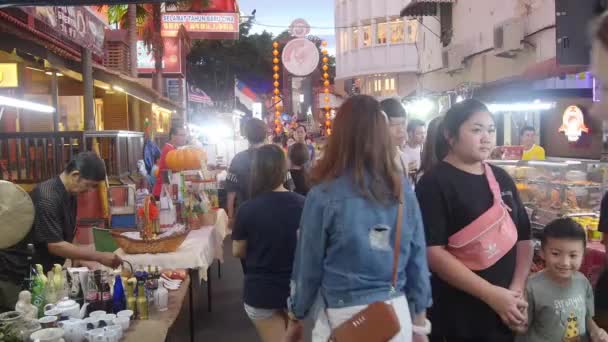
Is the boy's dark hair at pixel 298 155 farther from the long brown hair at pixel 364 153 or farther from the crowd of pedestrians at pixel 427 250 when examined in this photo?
the long brown hair at pixel 364 153

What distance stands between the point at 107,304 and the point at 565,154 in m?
14.2

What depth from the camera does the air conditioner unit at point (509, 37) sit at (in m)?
12.8

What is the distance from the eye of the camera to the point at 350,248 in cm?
254

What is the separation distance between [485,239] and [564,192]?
3.54 meters

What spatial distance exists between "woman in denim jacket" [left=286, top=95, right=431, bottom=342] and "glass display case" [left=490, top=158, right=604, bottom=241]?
327cm

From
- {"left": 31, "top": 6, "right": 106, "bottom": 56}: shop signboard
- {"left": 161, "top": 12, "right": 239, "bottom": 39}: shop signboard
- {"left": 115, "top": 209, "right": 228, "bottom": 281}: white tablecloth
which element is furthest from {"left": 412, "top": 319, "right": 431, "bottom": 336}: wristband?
{"left": 161, "top": 12, "right": 239, "bottom": 39}: shop signboard

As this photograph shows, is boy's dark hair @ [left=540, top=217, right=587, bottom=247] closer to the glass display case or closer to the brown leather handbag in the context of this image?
the brown leather handbag

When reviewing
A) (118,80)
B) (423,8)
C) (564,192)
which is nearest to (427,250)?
(564,192)

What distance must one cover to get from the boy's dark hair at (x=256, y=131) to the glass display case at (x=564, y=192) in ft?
10.3

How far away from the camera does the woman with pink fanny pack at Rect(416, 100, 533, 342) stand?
112 inches

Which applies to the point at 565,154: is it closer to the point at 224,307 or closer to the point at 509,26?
the point at 509,26

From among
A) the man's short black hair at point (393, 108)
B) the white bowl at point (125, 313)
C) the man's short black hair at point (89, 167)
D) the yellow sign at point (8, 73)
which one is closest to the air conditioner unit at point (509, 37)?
the man's short black hair at point (393, 108)

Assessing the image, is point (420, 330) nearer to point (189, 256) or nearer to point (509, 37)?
point (189, 256)

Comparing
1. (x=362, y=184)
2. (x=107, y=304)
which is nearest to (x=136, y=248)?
(x=107, y=304)
